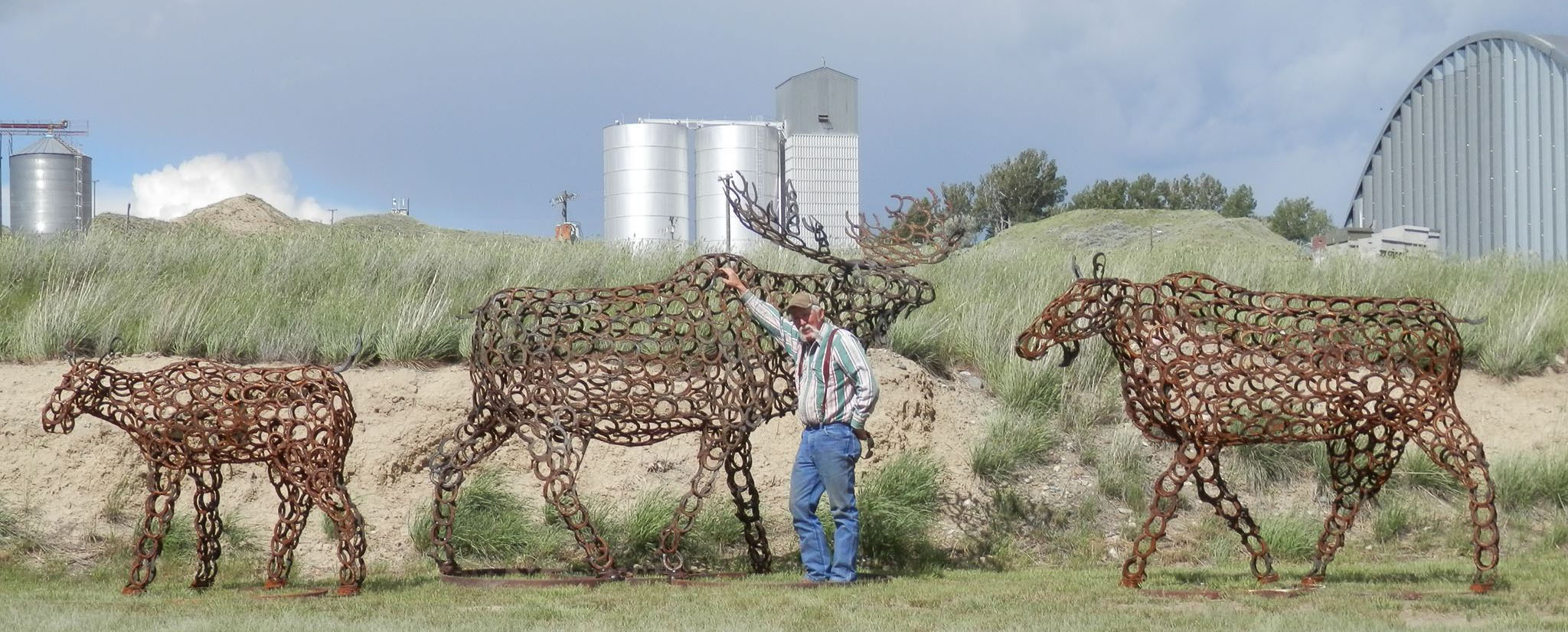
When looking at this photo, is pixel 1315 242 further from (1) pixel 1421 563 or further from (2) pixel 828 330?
(2) pixel 828 330

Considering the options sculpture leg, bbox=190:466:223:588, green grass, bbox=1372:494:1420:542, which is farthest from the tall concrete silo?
sculpture leg, bbox=190:466:223:588

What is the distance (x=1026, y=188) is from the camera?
4528 cm

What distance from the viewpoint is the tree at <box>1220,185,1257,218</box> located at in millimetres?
47125

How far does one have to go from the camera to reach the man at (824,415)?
24.0 ft

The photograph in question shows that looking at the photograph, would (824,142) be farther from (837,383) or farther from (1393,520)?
(837,383)

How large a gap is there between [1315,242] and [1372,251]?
235 cm

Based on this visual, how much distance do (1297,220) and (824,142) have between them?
2885cm

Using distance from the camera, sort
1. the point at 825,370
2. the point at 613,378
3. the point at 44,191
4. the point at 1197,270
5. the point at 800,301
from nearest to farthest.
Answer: the point at 825,370 < the point at 800,301 < the point at 613,378 < the point at 1197,270 < the point at 44,191

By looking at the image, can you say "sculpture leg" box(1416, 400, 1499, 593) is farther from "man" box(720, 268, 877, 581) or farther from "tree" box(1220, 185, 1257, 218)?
"tree" box(1220, 185, 1257, 218)

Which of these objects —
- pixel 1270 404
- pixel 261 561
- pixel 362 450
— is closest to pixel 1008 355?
pixel 1270 404

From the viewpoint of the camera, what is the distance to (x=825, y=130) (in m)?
28.0

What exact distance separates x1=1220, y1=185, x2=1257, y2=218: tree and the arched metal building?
2066 cm

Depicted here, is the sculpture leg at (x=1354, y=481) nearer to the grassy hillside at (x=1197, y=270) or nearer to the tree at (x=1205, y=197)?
the grassy hillside at (x=1197, y=270)

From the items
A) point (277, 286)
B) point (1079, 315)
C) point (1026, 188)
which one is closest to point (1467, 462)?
point (1079, 315)
